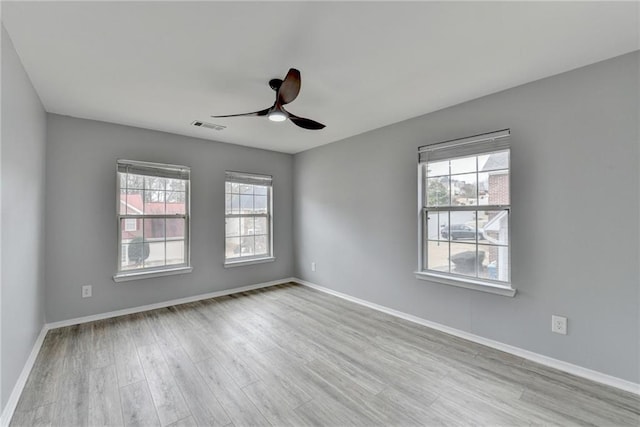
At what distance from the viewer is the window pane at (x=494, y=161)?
268 cm

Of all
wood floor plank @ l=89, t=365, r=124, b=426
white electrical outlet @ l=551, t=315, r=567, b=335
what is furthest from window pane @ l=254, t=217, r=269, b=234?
white electrical outlet @ l=551, t=315, r=567, b=335

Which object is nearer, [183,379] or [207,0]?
[207,0]

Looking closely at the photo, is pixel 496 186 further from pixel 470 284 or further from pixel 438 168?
pixel 470 284

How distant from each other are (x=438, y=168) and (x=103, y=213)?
4132 mm

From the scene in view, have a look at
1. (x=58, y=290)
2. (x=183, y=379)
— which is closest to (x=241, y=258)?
(x=58, y=290)

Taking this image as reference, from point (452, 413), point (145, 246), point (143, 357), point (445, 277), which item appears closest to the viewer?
point (452, 413)

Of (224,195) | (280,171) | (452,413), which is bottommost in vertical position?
(452,413)

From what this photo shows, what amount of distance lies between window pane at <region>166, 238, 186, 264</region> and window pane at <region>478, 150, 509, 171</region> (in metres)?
4.02

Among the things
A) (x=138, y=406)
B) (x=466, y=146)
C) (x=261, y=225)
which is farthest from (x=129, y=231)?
(x=466, y=146)

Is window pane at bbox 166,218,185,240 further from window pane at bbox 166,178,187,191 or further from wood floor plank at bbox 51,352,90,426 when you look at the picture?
wood floor plank at bbox 51,352,90,426

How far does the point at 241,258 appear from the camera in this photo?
4.68 meters

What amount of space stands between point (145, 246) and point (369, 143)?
341 cm

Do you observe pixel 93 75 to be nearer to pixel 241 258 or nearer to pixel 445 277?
pixel 241 258

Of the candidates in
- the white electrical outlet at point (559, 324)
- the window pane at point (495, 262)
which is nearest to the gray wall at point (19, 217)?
the window pane at point (495, 262)
